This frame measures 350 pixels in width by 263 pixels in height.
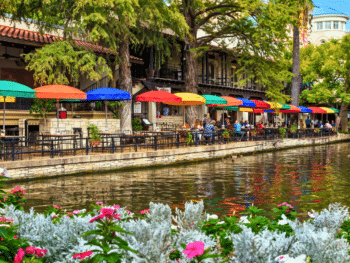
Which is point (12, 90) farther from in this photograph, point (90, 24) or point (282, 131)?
point (282, 131)

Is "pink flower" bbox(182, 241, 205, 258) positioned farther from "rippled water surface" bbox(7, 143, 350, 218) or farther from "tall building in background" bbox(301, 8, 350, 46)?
"tall building in background" bbox(301, 8, 350, 46)

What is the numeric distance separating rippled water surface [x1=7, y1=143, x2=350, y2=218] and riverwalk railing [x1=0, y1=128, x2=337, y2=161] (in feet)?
4.76

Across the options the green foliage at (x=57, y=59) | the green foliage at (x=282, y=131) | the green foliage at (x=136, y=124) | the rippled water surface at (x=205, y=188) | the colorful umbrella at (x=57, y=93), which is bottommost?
the rippled water surface at (x=205, y=188)

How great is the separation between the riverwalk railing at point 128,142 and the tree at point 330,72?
549cm

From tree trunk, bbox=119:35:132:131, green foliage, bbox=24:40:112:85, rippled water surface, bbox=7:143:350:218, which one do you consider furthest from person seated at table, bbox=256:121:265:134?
green foliage, bbox=24:40:112:85

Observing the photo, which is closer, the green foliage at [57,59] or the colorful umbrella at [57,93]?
the colorful umbrella at [57,93]

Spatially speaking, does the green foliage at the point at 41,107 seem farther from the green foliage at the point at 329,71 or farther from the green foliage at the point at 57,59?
the green foliage at the point at 329,71

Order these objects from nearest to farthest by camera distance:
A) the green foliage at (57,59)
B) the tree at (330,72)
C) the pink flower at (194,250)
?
the pink flower at (194,250) < the green foliage at (57,59) < the tree at (330,72)

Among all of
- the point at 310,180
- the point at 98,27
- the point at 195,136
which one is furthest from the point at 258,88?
the point at 310,180

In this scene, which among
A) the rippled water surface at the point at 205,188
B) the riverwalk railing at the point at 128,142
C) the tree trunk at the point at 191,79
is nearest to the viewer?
the rippled water surface at the point at 205,188

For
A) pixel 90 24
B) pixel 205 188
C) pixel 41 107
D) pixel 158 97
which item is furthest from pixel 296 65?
pixel 205 188

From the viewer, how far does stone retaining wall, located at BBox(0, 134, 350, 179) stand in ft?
41.8

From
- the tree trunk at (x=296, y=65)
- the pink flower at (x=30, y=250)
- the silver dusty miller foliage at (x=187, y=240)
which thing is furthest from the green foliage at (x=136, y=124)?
the pink flower at (x=30, y=250)

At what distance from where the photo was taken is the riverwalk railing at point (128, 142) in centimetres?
1409
